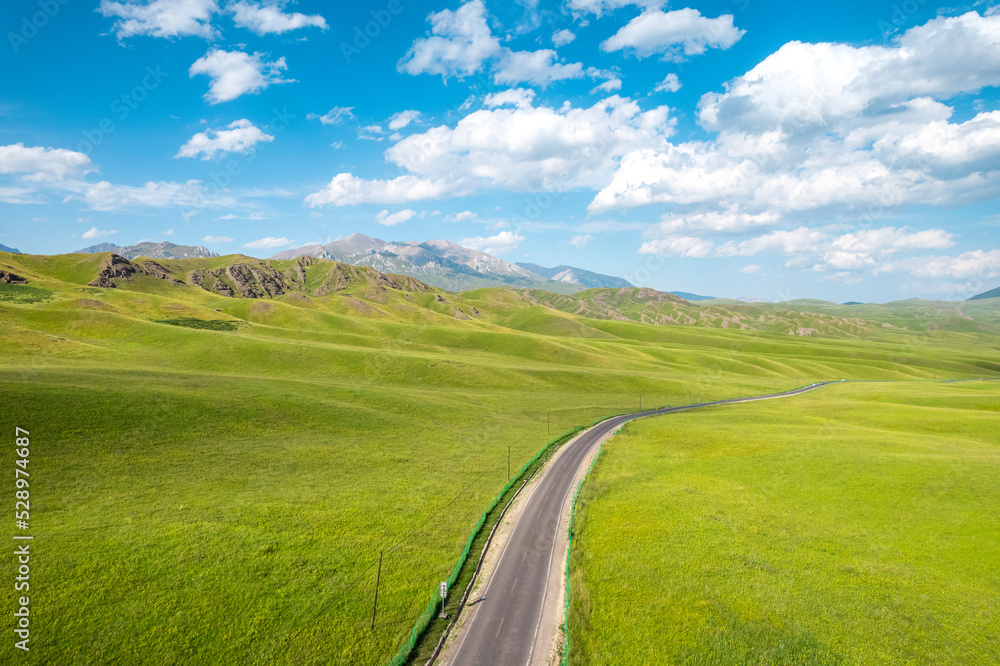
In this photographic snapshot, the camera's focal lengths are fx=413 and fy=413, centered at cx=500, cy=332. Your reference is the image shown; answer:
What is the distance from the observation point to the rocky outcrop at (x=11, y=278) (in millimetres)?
143500

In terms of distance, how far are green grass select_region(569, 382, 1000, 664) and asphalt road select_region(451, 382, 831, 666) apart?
2359 mm

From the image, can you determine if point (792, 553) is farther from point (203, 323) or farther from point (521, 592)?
point (203, 323)

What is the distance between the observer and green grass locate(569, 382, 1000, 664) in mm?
25609

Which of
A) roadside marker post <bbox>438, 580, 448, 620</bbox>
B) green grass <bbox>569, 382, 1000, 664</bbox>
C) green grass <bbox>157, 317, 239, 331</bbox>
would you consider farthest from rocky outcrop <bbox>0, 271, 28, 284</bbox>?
green grass <bbox>569, 382, 1000, 664</bbox>

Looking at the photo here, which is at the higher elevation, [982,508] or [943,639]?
[982,508]

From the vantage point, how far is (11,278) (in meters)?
146

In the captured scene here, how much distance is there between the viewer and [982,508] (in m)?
38.4

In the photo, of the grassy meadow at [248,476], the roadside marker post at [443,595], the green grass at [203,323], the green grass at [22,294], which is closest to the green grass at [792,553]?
the roadside marker post at [443,595]

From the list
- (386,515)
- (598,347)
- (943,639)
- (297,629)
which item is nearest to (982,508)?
(943,639)

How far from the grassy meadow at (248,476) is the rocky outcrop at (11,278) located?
6631cm

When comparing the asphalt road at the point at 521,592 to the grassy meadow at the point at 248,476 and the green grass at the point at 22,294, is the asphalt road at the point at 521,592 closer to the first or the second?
the grassy meadow at the point at 248,476

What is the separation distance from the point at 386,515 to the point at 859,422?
85883 millimetres

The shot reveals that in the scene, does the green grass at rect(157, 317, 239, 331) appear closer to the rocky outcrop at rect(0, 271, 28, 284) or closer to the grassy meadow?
the grassy meadow

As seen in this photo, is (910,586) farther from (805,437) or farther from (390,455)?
(390,455)
